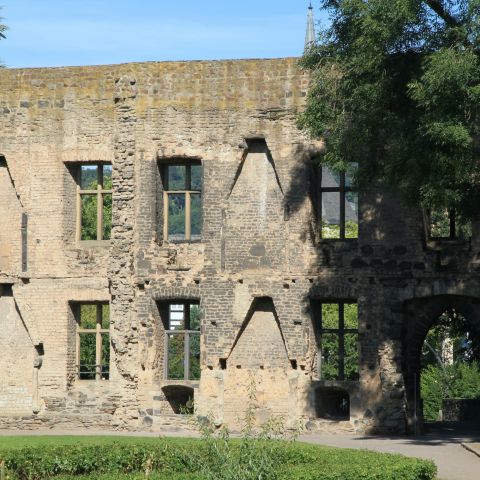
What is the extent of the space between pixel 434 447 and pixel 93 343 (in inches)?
867

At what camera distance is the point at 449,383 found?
47375 millimetres

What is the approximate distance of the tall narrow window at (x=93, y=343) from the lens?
2980 centimetres

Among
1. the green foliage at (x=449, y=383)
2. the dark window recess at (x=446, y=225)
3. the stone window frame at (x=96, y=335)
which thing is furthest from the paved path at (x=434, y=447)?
the green foliage at (x=449, y=383)

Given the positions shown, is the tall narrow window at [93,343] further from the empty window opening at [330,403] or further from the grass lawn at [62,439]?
the empty window opening at [330,403]

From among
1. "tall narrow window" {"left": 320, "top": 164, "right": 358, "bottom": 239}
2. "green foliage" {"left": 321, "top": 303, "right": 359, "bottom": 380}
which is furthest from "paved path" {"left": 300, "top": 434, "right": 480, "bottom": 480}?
"green foliage" {"left": 321, "top": 303, "right": 359, "bottom": 380}

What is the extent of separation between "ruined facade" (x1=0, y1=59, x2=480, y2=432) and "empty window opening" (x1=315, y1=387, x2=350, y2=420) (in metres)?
0.07

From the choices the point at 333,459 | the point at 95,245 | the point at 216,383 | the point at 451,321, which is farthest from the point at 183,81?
the point at 333,459

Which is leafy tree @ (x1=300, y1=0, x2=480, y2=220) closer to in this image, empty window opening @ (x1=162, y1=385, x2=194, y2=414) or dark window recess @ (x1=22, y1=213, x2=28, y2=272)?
empty window opening @ (x1=162, y1=385, x2=194, y2=414)

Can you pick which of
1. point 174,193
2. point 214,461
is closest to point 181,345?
point 174,193

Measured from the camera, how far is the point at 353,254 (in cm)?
2848

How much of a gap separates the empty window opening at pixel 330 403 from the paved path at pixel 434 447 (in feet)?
3.15

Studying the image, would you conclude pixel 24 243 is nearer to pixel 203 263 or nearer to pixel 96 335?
pixel 96 335

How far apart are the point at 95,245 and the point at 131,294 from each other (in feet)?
4.56

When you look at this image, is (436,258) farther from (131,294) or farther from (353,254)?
(131,294)
